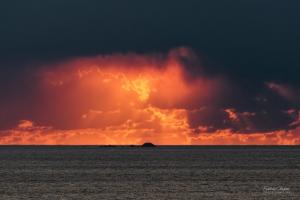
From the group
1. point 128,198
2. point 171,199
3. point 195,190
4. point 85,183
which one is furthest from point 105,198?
point 85,183

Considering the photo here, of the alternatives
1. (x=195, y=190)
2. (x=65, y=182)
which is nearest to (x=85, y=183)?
(x=65, y=182)

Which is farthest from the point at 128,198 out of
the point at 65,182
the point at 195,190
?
the point at 65,182

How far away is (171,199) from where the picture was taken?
376ft

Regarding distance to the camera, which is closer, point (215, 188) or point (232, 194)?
point (232, 194)

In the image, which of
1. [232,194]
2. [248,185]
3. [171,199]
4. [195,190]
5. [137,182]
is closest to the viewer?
[171,199]

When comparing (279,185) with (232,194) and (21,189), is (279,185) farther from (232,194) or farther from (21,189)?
(21,189)

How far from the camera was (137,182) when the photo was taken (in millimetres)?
154000

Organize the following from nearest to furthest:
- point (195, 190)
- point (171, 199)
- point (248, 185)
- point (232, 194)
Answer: point (171, 199) < point (232, 194) < point (195, 190) < point (248, 185)

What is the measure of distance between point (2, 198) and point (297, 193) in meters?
54.6

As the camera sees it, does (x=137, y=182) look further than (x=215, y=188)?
Yes

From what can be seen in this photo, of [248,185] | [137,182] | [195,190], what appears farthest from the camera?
[137,182]

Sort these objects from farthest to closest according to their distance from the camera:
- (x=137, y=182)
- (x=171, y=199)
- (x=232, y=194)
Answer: (x=137, y=182), (x=232, y=194), (x=171, y=199)

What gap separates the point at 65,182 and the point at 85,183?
5270 millimetres

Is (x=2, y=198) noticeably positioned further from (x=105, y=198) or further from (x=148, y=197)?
(x=148, y=197)
